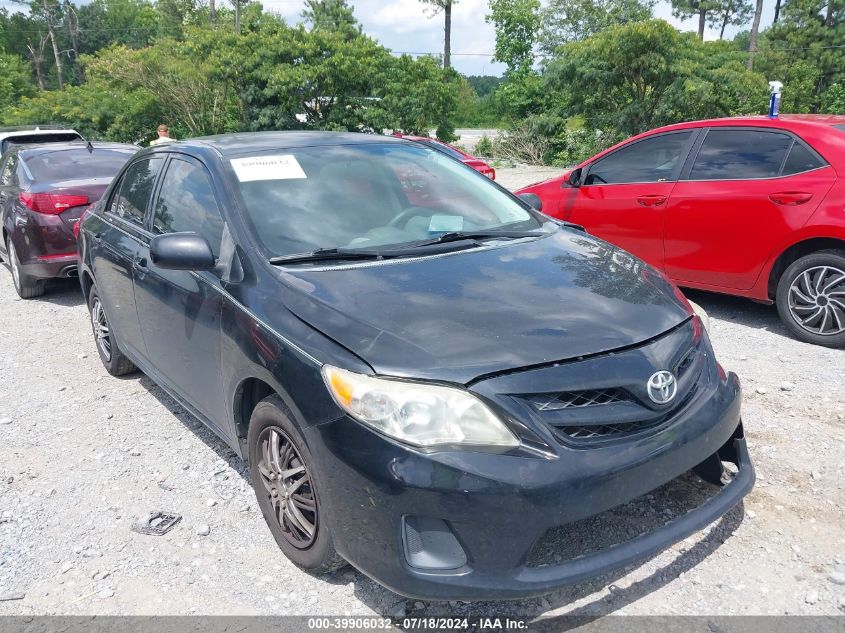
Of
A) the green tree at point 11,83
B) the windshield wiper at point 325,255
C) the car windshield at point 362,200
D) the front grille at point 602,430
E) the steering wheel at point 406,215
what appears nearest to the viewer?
the front grille at point 602,430

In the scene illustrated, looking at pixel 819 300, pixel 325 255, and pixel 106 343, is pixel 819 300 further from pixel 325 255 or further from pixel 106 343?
pixel 106 343

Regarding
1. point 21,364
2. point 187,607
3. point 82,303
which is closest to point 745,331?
point 187,607

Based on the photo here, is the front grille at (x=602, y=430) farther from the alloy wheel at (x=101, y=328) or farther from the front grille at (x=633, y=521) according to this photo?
the alloy wheel at (x=101, y=328)

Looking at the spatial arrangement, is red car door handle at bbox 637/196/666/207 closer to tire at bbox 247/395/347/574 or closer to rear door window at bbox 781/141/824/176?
rear door window at bbox 781/141/824/176

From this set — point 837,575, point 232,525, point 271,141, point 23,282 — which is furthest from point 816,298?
point 23,282

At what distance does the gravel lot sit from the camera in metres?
2.58

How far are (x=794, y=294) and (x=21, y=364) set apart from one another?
5.90 metres

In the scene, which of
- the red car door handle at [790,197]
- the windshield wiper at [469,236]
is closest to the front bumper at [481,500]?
the windshield wiper at [469,236]

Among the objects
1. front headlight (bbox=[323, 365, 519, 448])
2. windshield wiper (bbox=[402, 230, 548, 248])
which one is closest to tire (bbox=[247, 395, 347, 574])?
front headlight (bbox=[323, 365, 519, 448])

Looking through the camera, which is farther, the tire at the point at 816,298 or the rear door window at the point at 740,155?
the rear door window at the point at 740,155

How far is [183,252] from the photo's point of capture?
2.95 metres

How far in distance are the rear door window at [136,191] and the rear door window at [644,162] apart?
3847 mm

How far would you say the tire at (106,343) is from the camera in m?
4.82

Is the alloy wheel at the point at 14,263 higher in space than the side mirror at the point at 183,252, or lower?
lower
